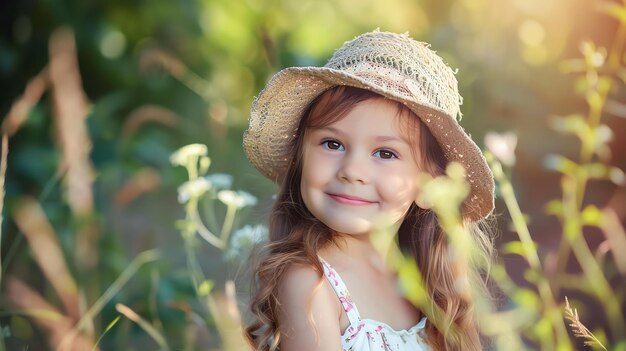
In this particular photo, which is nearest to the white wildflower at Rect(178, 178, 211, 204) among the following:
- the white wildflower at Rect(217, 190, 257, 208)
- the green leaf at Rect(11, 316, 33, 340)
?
the white wildflower at Rect(217, 190, 257, 208)

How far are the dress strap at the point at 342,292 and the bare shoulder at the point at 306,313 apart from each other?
0.04 meters

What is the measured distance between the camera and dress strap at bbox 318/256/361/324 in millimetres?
2355

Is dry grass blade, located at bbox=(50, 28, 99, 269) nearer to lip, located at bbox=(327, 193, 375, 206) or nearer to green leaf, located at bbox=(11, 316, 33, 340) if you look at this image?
green leaf, located at bbox=(11, 316, 33, 340)

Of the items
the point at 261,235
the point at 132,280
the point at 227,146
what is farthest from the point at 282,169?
the point at 227,146

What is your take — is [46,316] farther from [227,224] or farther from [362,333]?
[362,333]

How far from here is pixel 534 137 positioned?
14.6 ft

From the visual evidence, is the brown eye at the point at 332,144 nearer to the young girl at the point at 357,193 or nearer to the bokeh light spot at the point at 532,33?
the young girl at the point at 357,193

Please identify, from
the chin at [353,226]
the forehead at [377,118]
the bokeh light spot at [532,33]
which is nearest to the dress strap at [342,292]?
the chin at [353,226]

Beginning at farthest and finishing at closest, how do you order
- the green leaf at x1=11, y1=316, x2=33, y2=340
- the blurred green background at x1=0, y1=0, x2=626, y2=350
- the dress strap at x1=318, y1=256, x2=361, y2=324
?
the blurred green background at x1=0, y1=0, x2=626, y2=350, the green leaf at x1=11, y1=316, x2=33, y2=340, the dress strap at x1=318, y1=256, x2=361, y2=324

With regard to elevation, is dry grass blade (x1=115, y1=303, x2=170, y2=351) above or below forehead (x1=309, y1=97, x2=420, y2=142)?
below

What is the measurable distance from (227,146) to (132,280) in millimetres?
745

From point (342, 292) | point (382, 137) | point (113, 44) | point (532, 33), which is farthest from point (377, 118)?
point (532, 33)

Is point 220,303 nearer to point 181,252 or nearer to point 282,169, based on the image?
point 282,169

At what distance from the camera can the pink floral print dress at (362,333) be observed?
7.73 ft
